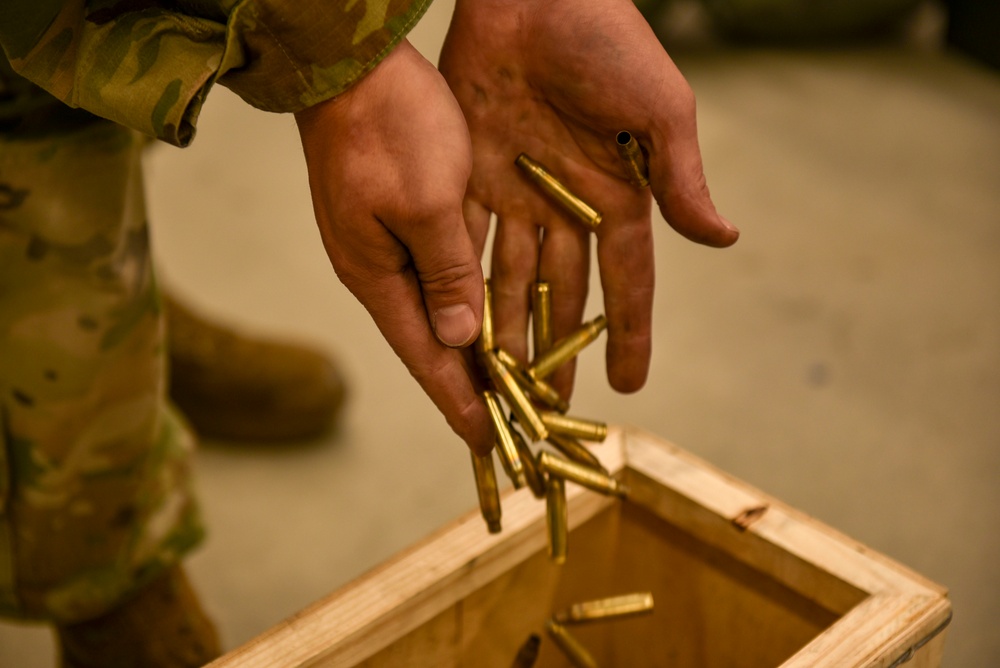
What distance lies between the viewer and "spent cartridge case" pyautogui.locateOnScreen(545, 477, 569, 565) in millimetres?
923

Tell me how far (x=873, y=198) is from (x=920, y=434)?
0.84 meters

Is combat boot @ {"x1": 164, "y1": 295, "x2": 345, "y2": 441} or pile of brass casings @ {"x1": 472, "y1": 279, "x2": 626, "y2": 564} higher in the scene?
pile of brass casings @ {"x1": 472, "y1": 279, "x2": 626, "y2": 564}

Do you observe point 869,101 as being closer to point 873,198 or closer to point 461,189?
point 873,198

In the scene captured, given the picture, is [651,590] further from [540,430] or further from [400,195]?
[400,195]

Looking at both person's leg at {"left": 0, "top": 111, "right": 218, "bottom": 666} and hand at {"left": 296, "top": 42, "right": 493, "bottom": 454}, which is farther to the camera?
person's leg at {"left": 0, "top": 111, "right": 218, "bottom": 666}

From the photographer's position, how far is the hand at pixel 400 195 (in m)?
0.79

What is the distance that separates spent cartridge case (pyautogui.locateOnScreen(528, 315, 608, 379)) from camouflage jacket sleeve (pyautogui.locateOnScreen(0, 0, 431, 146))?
1.10ft

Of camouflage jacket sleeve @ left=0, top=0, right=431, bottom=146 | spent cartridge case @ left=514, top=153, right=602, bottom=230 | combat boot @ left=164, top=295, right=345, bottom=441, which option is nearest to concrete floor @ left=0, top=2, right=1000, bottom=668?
combat boot @ left=164, top=295, right=345, bottom=441

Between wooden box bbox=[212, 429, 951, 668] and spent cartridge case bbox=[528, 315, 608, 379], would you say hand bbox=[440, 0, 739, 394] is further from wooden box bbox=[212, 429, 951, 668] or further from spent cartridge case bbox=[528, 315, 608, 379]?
wooden box bbox=[212, 429, 951, 668]

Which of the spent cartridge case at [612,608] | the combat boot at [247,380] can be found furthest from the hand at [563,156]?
the combat boot at [247,380]

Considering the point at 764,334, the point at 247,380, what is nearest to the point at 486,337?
the point at 247,380

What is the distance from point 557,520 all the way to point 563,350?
0.17m

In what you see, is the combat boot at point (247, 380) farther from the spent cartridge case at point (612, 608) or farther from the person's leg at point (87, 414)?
the spent cartridge case at point (612, 608)

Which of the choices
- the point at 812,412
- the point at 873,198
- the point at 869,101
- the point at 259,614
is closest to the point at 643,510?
the point at 259,614
